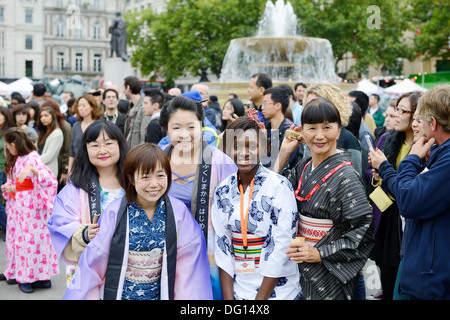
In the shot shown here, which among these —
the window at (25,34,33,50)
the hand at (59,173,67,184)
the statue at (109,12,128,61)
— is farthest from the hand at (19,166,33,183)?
the window at (25,34,33,50)

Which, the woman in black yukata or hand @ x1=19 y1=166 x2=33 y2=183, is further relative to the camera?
hand @ x1=19 y1=166 x2=33 y2=183

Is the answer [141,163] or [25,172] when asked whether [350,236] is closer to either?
[141,163]

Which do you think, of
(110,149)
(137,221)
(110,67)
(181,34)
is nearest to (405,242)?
(137,221)

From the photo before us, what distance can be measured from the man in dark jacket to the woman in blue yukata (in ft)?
2.15

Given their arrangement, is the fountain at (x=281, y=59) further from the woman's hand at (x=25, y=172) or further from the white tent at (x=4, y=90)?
the woman's hand at (x=25, y=172)

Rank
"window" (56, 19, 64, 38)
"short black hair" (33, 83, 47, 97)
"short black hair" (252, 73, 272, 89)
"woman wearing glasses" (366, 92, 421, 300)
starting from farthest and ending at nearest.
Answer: "window" (56, 19, 64, 38), "short black hair" (33, 83, 47, 97), "short black hair" (252, 73, 272, 89), "woman wearing glasses" (366, 92, 421, 300)

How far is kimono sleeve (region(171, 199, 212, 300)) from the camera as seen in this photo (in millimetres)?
3002

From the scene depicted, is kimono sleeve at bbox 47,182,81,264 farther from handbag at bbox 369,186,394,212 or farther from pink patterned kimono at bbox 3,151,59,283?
pink patterned kimono at bbox 3,151,59,283

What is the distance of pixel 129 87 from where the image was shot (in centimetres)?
806

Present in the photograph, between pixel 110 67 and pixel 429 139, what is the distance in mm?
21086

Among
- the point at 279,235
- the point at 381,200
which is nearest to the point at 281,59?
the point at 381,200

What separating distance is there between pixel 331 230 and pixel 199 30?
110ft

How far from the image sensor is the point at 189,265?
119 inches

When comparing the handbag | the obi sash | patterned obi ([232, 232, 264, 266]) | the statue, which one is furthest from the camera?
the statue
